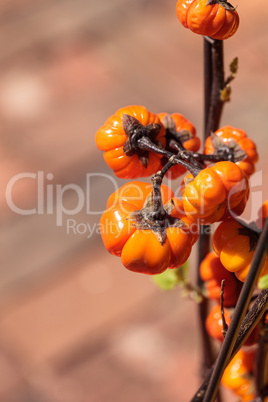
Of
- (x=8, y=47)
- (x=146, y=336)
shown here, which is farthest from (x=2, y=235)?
(x=8, y=47)

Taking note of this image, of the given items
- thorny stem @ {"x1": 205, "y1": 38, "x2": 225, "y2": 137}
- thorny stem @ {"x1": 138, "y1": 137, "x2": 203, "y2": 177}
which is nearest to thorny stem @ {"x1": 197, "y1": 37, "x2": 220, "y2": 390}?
thorny stem @ {"x1": 205, "y1": 38, "x2": 225, "y2": 137}

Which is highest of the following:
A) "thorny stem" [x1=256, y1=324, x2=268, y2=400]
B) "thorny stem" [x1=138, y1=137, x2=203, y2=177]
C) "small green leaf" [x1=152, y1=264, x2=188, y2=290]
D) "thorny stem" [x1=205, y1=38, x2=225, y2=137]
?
"thorny stem" [x1=205, y1=38, x2=225, y2=137]

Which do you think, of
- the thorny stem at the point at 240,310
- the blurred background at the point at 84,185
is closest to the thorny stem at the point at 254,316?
the thorny stem at the point at 240,310

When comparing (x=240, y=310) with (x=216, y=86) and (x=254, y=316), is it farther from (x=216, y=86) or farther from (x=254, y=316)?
(x=216, y=86)

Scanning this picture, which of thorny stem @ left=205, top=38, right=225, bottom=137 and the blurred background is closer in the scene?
thorny stem @ left=205, top=38, right=225, bottom=137

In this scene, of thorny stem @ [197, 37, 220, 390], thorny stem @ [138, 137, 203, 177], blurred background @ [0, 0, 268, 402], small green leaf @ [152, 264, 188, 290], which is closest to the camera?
thorny stem @ [138, 137, 203, 177]

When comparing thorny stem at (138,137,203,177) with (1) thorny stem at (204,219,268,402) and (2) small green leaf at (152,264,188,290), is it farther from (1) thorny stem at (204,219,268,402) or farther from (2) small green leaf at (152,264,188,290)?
(2) small green leaf at (152,264,188,290)

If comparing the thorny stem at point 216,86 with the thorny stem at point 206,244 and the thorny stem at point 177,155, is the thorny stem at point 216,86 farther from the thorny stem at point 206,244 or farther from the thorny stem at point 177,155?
the thorny stem at point 177,155
